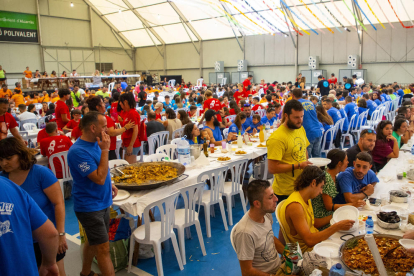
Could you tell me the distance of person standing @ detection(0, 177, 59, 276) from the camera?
1481mm

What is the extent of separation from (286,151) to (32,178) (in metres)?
2.16

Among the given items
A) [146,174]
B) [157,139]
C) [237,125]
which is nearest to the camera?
[146,174]

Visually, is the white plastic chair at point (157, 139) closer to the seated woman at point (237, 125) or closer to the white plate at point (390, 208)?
the seated woman at point (237, 125)

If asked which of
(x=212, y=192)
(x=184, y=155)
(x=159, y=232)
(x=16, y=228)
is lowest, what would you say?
(x=159, y=232)

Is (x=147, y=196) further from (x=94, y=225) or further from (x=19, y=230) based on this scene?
(x=19, y=230)

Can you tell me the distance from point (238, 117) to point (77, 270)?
12.8 feet

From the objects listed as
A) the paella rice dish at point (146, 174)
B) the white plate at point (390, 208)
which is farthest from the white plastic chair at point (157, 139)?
the white plate at point (390, 208)

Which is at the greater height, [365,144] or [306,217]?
[365,144]

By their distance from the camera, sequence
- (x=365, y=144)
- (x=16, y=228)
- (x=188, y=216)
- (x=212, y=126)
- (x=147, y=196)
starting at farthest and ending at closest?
1. (x=212, y=126)
2. (x=365, y=144)
3. (x=188, y=216)
4. (x=147, y=196)
5. (x=16, y=228)

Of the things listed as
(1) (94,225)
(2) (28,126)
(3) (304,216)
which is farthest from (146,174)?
(2) (28,126)

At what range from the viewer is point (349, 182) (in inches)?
125

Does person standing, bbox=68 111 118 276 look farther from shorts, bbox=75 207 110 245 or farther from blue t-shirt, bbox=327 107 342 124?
blue t-shirt, bbox=327 107 342 124

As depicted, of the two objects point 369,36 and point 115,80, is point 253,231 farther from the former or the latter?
point 115,80

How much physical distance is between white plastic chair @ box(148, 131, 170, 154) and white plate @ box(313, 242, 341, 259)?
4.52 metres
